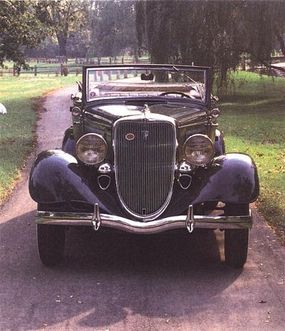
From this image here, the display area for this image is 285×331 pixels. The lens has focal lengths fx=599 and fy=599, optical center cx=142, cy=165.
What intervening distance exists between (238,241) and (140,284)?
98cm

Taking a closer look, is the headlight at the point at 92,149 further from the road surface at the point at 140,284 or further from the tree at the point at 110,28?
the tree at the point at 110,28

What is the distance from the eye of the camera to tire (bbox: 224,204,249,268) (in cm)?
530

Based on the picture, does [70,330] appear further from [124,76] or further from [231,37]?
[231,37]

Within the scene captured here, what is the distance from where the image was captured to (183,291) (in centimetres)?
484

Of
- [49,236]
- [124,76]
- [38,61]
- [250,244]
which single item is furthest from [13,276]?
[38,61]

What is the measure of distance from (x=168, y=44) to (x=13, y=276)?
639 inches

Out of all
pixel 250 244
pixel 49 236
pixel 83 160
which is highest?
pixel 83 160

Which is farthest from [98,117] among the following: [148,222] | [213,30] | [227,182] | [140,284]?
[213,30]

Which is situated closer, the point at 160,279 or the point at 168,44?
the point at 160,279

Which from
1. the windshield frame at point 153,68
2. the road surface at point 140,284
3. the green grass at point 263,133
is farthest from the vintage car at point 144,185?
the green grass at point 263,133

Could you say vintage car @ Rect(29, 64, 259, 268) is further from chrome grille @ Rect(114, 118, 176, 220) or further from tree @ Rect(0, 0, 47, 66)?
tree @ Rect(0, 0, 47, 66)

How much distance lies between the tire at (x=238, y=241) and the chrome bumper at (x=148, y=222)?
0.12 meters

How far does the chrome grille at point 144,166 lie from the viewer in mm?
5301

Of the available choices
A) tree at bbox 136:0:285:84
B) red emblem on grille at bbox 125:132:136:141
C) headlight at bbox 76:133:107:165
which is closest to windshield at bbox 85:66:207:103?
headlight at bbox 76:133:107:165
